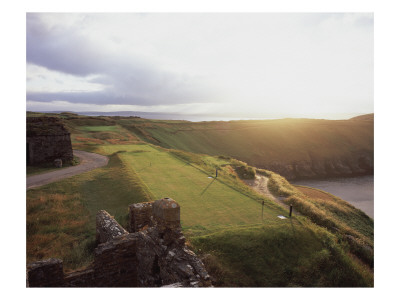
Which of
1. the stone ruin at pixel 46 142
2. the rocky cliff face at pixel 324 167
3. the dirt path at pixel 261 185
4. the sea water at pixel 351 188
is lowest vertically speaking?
the sea water at pixel 351 188

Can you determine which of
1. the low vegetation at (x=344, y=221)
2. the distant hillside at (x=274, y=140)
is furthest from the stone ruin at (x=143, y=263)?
the distant hillside at (x=274, y=140)

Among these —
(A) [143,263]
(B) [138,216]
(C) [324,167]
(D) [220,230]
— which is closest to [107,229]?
(B) [138,216]

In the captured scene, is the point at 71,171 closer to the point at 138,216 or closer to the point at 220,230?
the point at 138,216

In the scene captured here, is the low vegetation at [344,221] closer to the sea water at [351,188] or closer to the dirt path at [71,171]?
the sea water at [351,188]

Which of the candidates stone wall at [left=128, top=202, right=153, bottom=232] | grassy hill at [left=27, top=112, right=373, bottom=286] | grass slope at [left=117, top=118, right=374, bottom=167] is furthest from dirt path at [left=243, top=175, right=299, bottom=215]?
grass slope at [left=117, top=118, right=374, bottom=167]

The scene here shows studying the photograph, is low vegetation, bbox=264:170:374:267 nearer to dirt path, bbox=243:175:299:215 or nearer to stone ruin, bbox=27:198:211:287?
dirt path, bbox=243:175:299:215

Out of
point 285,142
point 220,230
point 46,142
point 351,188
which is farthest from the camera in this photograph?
point 285,142
